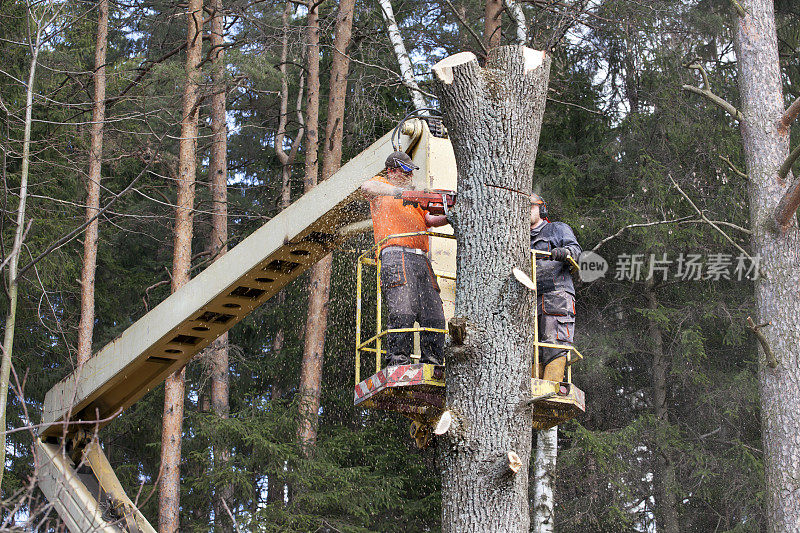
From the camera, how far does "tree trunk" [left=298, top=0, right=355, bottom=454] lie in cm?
1370

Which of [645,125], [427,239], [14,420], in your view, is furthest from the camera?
[14,420]

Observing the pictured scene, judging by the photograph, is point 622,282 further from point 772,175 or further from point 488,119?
point 488,119

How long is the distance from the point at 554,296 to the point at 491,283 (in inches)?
65.7

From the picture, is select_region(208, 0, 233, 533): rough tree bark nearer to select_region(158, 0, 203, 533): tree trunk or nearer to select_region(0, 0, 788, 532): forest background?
select_region(0, 0, 788, 532): forest background

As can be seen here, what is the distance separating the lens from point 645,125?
16031 mm

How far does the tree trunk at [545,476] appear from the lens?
11539mm

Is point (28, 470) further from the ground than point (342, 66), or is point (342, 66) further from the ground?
point (342, 66)

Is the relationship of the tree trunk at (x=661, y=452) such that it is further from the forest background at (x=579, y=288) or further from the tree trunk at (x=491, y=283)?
the tree trunk at (x=491, y=283)

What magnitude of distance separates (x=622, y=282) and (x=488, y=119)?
11100mm

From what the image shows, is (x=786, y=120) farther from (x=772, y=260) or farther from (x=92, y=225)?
(x=92, y=225)

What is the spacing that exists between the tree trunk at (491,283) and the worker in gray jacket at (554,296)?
131cm

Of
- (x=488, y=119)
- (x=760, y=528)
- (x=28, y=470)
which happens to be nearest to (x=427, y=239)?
(x=488, y=119)

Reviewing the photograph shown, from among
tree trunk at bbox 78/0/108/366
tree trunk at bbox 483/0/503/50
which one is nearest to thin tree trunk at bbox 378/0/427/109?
tree trunk at bbox 483/0/503/50

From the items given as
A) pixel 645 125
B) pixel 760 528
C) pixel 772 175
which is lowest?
pixel 760 528
